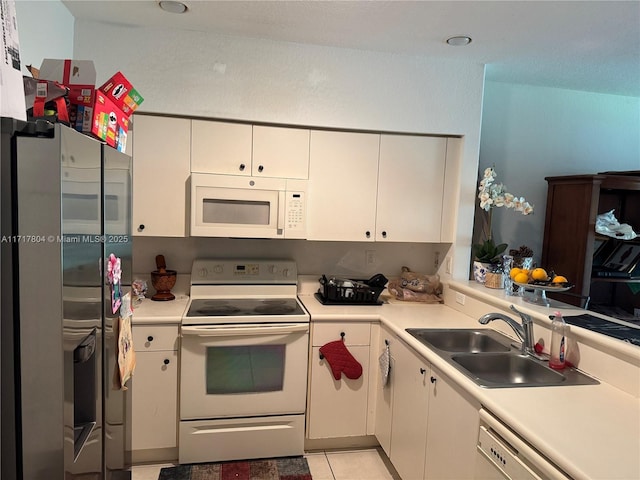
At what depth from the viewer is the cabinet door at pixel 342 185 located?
2.78 m

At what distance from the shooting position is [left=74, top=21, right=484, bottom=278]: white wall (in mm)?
2484

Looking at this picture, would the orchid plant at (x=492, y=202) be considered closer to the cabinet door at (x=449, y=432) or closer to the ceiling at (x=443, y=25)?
the ceiling at (x=443, y=25)

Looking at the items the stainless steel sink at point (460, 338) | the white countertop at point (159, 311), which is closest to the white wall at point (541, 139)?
the stainless steel sink at point (460, 338)

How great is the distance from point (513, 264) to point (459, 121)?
1.02 meters

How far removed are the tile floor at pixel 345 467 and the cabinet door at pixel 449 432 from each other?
0.61 m

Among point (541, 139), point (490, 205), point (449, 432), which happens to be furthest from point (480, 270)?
point (449, 432)

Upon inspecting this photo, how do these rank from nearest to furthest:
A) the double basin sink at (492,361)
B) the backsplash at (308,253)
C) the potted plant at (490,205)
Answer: the double basin sink at (492,361)
the potted plant at (490,205)
the backsplash at (308,253)

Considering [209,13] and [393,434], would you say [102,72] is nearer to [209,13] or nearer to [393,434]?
[209,13]

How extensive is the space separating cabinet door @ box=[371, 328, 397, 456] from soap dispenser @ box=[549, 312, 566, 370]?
82cm

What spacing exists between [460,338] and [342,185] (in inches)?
46.7

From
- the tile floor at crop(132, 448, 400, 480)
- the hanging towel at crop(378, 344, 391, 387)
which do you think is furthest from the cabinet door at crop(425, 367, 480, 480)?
the tile floor at crop(132, 448, 400, 480)

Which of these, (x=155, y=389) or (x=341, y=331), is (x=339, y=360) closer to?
(x=341, y=331)

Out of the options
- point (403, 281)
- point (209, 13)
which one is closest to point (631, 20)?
point (403, 281)

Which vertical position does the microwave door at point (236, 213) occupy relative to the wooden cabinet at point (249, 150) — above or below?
below
